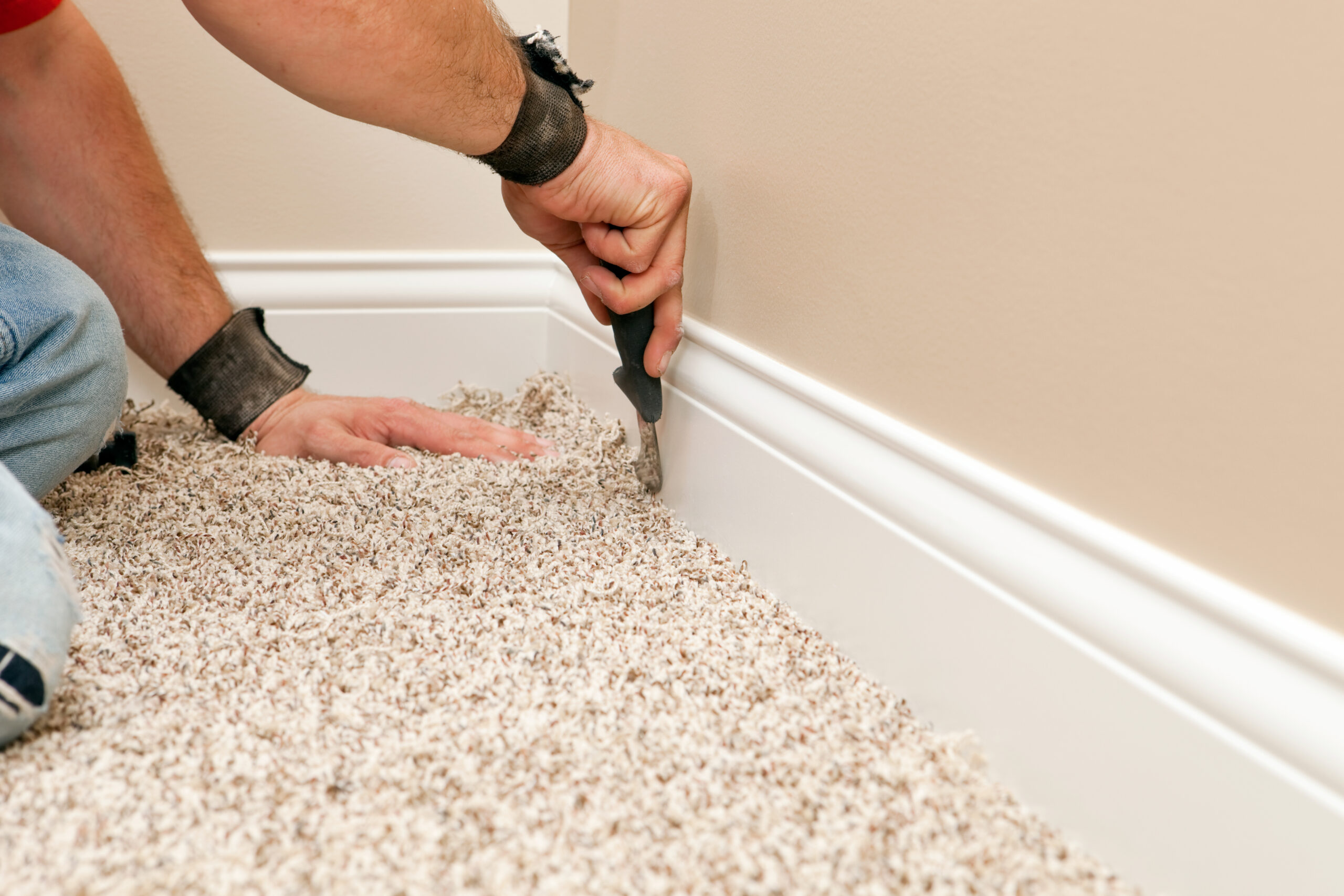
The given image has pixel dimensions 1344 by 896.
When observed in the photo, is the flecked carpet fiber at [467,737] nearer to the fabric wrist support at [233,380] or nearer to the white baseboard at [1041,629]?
the white baseboard at [1041,629]

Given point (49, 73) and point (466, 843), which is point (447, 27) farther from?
point (49, 73)

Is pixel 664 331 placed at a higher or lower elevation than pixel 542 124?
lower

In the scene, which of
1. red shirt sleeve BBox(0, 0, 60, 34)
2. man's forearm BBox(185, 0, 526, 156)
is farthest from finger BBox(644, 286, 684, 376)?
red shirt sleeve BBox(0, 0, 60, 34)

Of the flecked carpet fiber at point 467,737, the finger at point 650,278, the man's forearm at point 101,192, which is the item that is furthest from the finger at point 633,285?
the man's forearm at point 101,192

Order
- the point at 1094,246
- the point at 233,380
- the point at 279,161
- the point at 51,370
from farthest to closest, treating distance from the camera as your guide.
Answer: the point at 279,161 < the point at 233,380 < the point at 51,370 < the point at 1094,246

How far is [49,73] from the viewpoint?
105 centimetres

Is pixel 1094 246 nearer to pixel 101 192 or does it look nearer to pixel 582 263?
pixel 582 263

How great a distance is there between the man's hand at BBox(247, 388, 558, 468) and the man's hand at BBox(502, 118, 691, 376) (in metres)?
0.27

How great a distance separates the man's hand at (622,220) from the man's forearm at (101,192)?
0.54 metres

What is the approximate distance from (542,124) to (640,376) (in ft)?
0.86

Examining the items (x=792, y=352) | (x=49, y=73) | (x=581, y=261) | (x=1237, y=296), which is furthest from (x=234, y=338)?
(x=1237, y=296)

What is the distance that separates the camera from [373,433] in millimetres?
1083

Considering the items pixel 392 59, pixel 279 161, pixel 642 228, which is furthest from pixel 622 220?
pixel 279 161

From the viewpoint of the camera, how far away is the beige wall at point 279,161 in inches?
46.4
